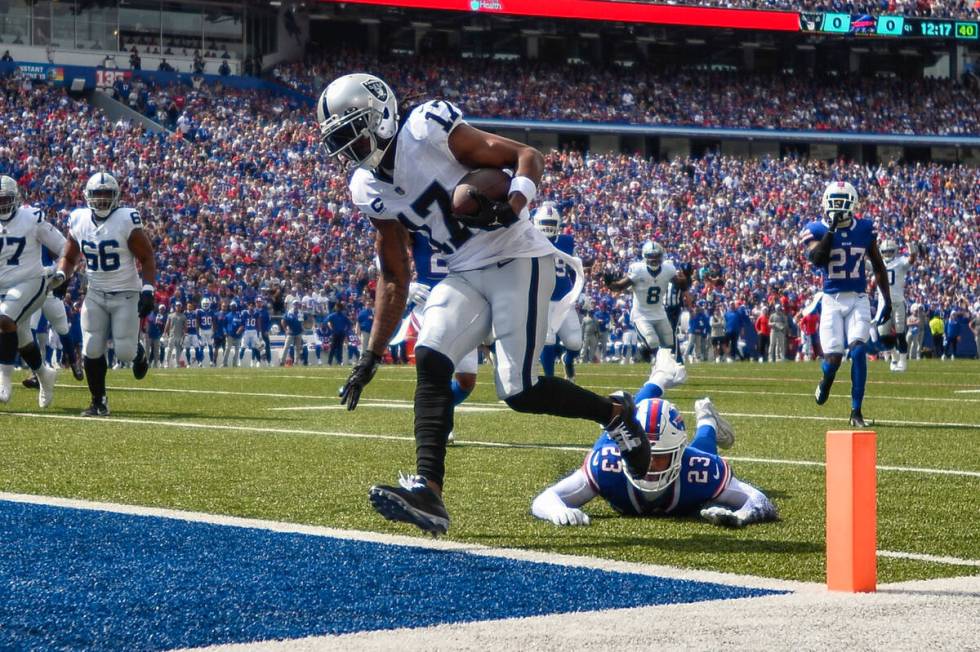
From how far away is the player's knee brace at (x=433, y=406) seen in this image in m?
4.84

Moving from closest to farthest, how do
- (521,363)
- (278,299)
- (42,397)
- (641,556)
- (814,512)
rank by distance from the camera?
(641,556), (521,363), (814,512), (42,397), (278,299)

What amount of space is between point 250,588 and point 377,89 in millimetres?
1960

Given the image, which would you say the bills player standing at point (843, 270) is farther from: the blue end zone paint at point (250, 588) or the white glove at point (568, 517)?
the blue end zone paint at point (250, 588)

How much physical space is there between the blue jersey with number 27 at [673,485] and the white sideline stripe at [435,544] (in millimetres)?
776

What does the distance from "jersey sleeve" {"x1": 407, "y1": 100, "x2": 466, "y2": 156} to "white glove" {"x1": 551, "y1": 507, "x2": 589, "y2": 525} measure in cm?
139

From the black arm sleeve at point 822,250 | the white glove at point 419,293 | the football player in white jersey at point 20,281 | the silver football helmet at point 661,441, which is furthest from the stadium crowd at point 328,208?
the silver football helmet at point 661,441

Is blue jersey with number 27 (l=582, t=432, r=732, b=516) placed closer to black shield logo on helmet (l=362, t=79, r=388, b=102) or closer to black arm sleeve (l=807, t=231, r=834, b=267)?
black shield logo on helmet (l=362, t=79, r=388, b=102)

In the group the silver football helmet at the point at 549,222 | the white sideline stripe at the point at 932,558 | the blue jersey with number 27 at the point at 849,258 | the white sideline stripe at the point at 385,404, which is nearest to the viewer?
the white sideline stripe at the point at 932,558

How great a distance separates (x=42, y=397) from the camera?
11.6 metres

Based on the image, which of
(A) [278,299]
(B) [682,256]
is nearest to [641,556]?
(A) [278,299]

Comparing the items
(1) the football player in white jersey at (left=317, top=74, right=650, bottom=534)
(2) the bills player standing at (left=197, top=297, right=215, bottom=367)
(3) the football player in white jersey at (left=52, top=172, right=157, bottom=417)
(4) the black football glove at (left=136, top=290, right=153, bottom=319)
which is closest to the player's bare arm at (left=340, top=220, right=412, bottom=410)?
(1) the football player in white jersey at (left=317, top=74, right=650, bottom=534)

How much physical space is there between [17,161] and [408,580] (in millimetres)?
26953

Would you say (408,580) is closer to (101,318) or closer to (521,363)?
(521,363)

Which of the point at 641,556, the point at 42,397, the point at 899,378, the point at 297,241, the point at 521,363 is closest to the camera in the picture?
the point at 641,556
